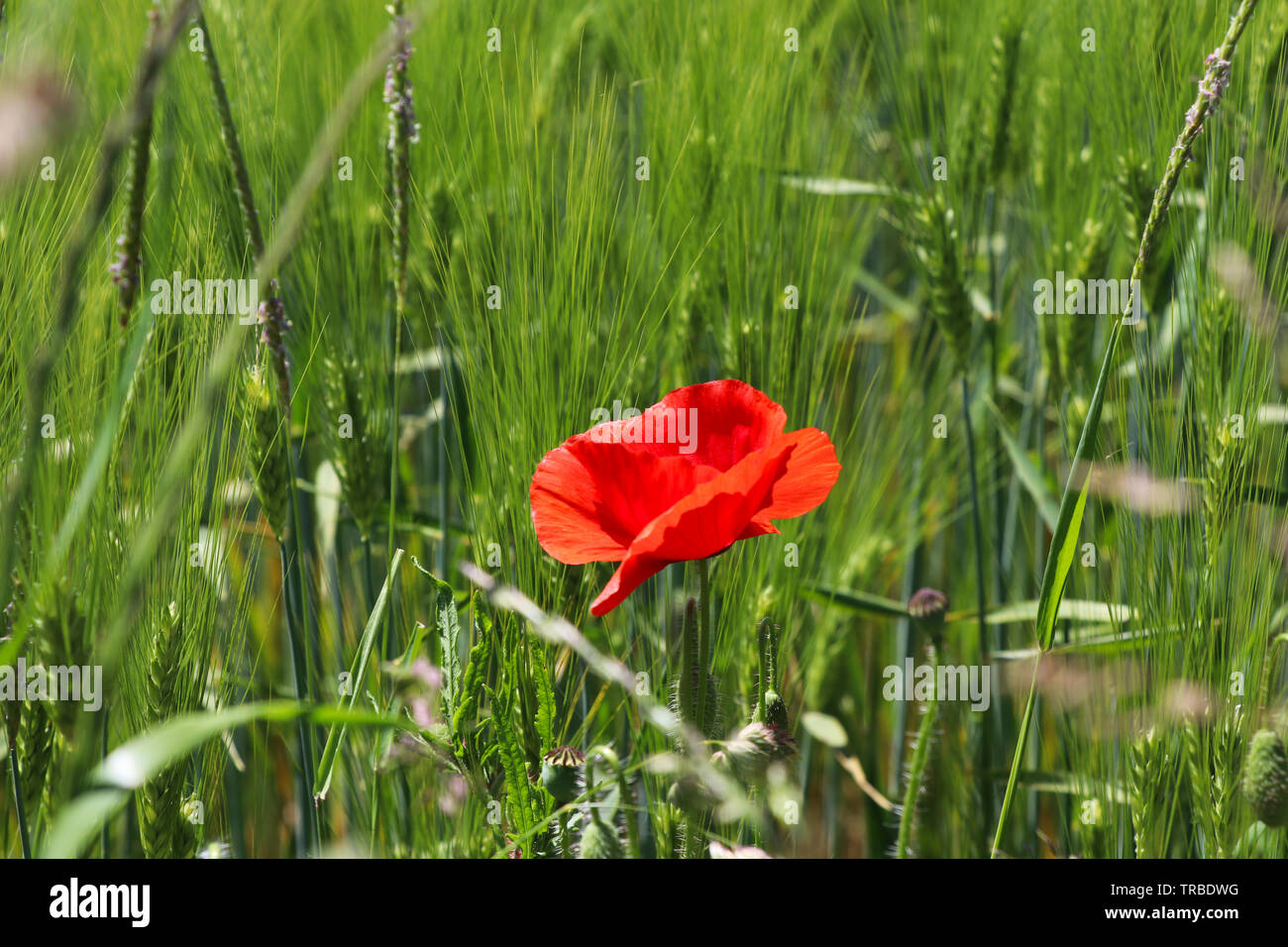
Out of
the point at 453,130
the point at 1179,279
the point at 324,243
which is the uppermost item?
the point at 453,130

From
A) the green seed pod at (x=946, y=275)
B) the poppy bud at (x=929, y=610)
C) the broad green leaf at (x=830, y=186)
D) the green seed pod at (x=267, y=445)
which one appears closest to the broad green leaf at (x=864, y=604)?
the poppy bud at (x=929, y=610)

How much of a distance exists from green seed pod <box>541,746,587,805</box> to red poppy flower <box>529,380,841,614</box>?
0.28 ft

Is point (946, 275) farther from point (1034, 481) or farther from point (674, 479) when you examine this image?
point (674, 479)

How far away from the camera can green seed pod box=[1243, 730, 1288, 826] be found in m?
0.54

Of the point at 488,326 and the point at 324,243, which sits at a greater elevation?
the point at 324,243

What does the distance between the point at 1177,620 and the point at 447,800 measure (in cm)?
47

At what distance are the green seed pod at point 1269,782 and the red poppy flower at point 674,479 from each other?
0.93ft

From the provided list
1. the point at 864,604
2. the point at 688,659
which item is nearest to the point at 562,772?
the point at 688,659

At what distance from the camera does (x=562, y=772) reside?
499 millimetres

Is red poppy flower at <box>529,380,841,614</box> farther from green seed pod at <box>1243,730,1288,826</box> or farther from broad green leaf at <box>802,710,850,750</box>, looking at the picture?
broad green leaf at <box>802,710,850,750</box>

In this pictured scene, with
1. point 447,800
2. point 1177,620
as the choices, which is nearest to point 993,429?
point 1177,620

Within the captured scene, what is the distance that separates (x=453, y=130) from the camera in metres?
0.91
